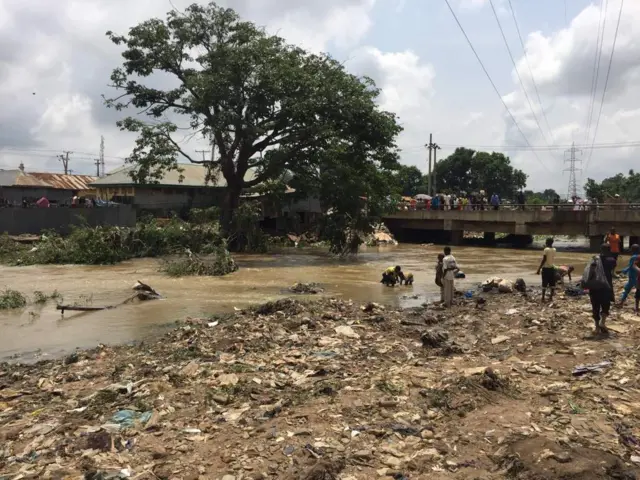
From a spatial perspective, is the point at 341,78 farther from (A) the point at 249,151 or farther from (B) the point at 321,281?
(B) the point at 321,281

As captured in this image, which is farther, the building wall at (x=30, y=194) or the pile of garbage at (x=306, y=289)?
the building wall at (x=30, y=194)

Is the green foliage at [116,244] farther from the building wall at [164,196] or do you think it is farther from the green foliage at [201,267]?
the building wall at [164,196]

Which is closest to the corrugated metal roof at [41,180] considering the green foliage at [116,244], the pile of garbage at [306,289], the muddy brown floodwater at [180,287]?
the green foliage at [116,244]

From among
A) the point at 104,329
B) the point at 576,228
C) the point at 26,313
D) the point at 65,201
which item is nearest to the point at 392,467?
the point at 104,329

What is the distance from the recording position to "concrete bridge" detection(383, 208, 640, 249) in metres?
28.5

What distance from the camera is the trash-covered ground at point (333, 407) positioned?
169 inches

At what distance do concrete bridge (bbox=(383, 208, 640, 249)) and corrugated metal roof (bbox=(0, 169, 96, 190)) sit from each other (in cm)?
2531

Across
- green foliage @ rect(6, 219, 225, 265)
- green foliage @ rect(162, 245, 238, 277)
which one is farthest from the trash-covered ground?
green foliage @ rect(6, 219, 225, 265)

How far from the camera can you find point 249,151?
25.8 metres

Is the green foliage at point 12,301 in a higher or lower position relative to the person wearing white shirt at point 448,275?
lower

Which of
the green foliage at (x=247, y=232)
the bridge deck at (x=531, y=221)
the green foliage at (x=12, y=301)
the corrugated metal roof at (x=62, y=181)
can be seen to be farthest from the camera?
the corrugated metal roof at (x=62, y=181)

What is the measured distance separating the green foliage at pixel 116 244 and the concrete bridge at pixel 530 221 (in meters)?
15.6

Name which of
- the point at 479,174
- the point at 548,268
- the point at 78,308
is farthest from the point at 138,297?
the point at 479,174

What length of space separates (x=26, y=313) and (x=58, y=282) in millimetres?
5309
